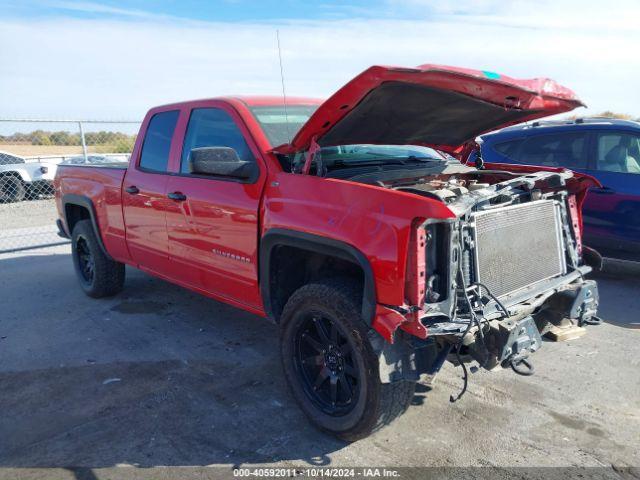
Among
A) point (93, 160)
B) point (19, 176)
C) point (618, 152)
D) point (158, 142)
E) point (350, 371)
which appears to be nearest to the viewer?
point (350, 371)

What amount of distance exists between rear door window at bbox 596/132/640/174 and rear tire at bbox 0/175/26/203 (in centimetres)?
1419

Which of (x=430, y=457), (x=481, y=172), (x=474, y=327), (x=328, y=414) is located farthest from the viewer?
(x=481, y=172)

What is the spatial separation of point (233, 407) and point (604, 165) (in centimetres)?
507

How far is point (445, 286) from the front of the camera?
2.99 metres

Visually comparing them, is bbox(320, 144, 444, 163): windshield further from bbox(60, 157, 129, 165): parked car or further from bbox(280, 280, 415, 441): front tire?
bbox(60, 157, 129, 165): parked car

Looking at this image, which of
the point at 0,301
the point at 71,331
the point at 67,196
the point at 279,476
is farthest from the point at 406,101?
the point at 0,301

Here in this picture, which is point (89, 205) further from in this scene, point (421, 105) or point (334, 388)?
point (421, 105)

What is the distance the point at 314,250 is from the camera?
334 cm

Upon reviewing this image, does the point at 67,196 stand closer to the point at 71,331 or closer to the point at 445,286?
the point at 71,331

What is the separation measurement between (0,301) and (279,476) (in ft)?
15.6

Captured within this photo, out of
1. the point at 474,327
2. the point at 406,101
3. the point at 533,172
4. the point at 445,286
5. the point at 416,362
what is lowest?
the point at 416,362

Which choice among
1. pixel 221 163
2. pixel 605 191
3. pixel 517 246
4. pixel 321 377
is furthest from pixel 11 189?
pixel 517 246

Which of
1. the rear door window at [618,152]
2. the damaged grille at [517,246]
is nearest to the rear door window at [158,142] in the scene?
the damaged grille at [517,246]

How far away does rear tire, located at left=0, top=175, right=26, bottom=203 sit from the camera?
14.9m
